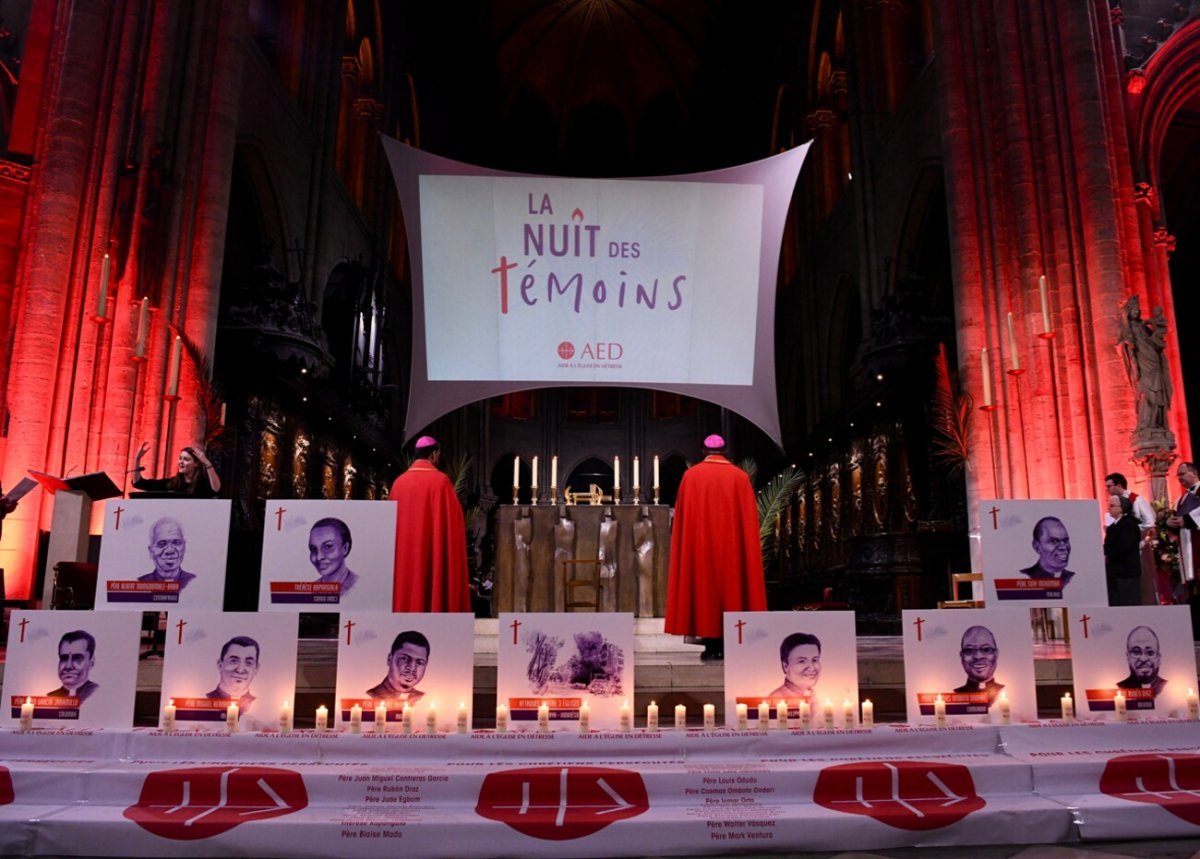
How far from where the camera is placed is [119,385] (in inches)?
347

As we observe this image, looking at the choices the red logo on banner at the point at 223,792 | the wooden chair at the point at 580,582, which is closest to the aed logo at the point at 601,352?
the wooden chair at the point at 580,582

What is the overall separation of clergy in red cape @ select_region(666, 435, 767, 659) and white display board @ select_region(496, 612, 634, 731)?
1.39m

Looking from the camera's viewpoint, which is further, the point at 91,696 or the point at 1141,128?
the point at 1141,128

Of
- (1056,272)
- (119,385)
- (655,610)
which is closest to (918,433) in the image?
A: (1056,272)

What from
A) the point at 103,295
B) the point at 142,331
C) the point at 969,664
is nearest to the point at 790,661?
the point at 969,664

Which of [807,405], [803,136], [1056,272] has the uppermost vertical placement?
[803,136]

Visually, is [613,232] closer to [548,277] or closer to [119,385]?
[548,277]

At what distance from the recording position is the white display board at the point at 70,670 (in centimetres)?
405

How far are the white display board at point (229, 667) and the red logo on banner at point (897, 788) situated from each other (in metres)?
2.46

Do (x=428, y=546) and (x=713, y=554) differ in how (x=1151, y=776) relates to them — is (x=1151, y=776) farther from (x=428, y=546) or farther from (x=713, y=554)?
(x=428, y=546)

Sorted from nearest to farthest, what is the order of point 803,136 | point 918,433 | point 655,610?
1. point 655,610
2. point 918,433
3. point 803,136

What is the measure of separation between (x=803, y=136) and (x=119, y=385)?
1781 cm

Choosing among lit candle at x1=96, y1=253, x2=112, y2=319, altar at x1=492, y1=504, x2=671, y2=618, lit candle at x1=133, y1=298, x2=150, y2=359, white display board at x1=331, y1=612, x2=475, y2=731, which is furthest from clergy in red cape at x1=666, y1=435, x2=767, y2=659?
lit candle at x1=96, y1=253, x2=112, y2=319

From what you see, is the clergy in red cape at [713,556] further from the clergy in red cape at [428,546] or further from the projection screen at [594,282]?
the clergy in red cape at [428,546]
